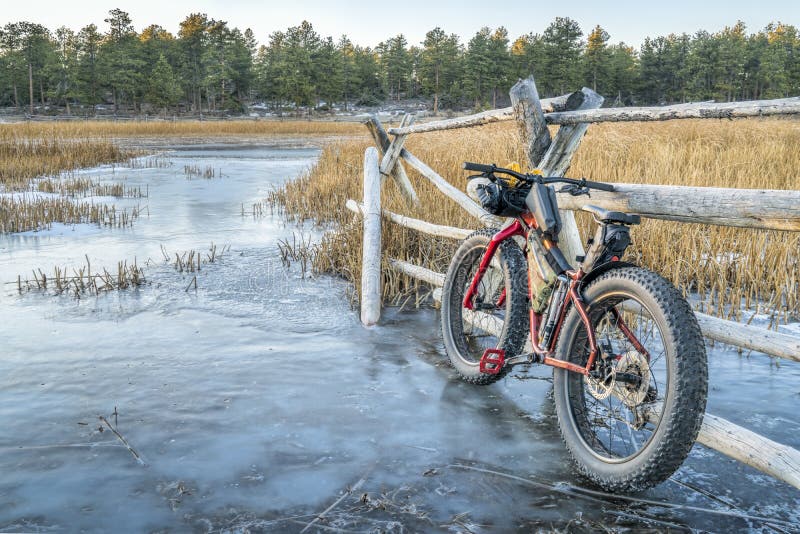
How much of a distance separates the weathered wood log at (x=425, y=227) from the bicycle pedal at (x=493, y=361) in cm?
134

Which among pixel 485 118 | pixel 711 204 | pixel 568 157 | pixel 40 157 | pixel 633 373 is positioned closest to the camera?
pixel 633 373

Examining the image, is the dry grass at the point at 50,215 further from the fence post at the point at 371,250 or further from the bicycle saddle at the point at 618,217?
the bicycle saddle at the point at 618,217

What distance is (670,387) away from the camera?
7.85ft

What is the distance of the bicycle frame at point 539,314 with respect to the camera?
→ 9.02 ft

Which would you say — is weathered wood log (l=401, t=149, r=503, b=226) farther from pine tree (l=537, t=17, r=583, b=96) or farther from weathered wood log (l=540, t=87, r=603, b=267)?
pine tree (l=537, t=17, r=583, b=96)

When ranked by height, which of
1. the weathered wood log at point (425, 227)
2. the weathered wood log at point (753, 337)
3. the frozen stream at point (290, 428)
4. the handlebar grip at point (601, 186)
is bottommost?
the frozen stream at point (290, 428)

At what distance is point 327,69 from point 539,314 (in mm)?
101156

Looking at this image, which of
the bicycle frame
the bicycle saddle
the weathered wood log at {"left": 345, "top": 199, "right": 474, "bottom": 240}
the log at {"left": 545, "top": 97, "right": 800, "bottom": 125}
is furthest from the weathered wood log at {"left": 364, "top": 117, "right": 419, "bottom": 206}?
the bicycle saddle

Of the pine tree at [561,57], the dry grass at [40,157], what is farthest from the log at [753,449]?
the pine tree at [561,57]

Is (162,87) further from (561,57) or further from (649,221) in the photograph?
(649,221)

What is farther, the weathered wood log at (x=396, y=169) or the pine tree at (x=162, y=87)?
the pine tree at (x=162, y=87)

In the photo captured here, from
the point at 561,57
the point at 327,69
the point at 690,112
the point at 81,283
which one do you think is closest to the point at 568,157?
the point at 690,112

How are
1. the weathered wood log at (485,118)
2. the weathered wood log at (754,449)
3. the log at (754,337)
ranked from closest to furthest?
the weathered wood log at (754,449)
the log at (754,337)
the weathered wood log at (485,118)

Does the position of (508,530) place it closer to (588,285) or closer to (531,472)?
(531,472)
